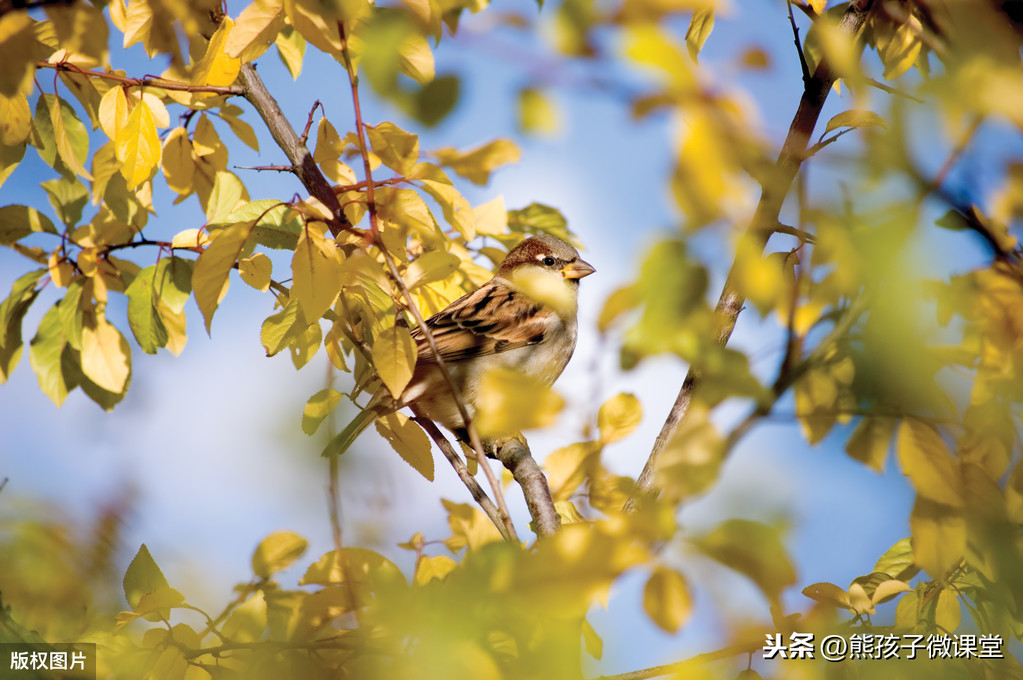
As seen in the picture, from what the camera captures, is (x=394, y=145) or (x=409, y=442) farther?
(x=409, y=442)

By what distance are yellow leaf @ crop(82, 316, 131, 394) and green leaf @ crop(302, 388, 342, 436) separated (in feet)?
2.18

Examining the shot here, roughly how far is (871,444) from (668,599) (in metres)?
0.38

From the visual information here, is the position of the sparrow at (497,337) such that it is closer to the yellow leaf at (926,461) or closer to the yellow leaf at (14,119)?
the yellow leaf at (14,119)

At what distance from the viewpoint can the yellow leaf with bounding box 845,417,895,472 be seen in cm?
93

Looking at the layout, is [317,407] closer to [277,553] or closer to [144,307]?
[277,553]

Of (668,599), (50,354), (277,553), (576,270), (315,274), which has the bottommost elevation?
(668,599)

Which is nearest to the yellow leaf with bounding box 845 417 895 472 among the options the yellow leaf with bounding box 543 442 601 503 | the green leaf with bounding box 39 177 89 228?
the yellow leaf with bounding box 543 442 601 503

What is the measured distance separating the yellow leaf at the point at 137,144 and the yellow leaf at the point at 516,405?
110 cm

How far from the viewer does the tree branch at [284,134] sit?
66.2 inches

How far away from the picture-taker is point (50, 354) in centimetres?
195

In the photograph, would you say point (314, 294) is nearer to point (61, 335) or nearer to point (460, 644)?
point (460, 644)

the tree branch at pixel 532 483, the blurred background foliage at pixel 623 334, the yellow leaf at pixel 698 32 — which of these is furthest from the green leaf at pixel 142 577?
the yellow leaf at pixel 698 32

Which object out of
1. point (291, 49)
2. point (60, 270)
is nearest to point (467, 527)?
point (60, 270)

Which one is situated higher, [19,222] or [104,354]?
[19,222]
